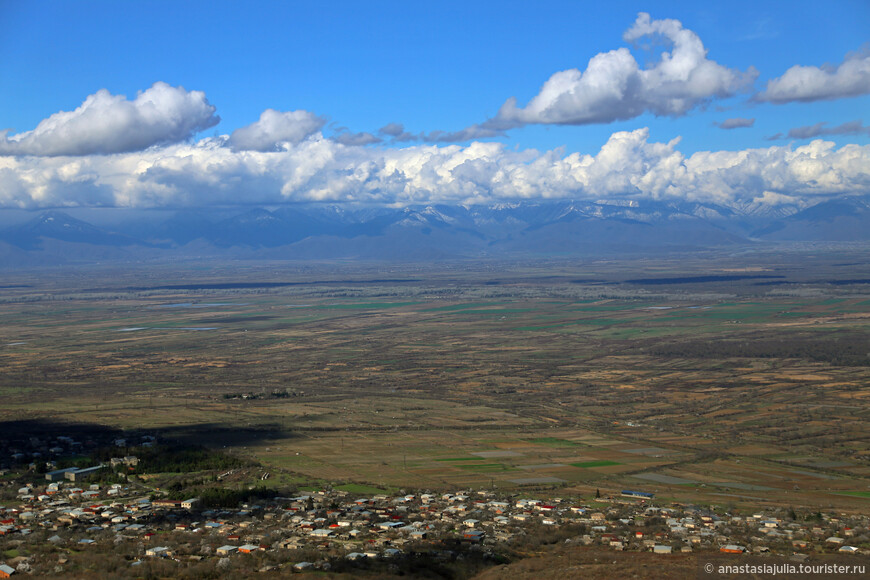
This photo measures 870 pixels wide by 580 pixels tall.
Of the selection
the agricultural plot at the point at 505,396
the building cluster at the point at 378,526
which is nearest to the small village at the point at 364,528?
the building cluster at the point at 378,526

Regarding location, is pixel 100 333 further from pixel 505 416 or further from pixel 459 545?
pixel 459 545

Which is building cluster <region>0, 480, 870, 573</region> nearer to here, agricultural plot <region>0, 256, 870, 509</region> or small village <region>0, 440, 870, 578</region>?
small village <region>0, 440, 870, 578</region>

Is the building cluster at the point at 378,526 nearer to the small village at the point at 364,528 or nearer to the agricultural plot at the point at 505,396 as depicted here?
the small village at the point at 364,528

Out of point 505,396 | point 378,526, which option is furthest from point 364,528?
point 505,396

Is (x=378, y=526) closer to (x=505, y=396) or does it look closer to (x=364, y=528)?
(x=364, y=528)

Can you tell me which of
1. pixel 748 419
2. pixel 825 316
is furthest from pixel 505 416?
pixel 825 316

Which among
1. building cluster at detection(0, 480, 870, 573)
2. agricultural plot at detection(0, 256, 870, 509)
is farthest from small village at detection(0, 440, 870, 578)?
agricultural plot at detection(0, 256, 870, 509)
